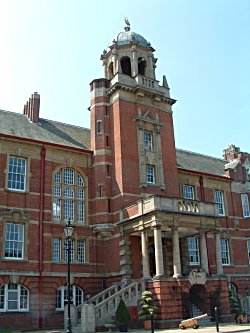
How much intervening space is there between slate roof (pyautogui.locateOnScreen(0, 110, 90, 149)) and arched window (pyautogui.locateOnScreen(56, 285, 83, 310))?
10914 millimetres

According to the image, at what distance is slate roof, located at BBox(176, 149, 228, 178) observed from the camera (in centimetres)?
4136

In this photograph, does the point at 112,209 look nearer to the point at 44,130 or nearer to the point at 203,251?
the point at 203,251

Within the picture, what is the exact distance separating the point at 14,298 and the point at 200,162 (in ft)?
81.2

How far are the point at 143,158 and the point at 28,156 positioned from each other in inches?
353

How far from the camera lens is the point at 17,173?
2973 centimetres

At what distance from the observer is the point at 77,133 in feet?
121

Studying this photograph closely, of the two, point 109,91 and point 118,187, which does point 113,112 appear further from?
point 118,187

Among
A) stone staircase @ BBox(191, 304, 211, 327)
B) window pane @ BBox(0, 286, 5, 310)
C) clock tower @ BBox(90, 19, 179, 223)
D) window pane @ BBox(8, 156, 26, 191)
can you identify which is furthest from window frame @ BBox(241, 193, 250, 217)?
window pane @ BBox(0, 286, 5, 310)

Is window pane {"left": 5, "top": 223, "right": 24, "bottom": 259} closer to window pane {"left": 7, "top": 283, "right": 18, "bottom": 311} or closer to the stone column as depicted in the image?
A: window pane {"left": 7, "top": 283, "right": 18, "bottom": 311}

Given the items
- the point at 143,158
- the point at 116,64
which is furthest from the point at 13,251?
the point at 116,64

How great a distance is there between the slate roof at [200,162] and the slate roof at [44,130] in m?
10.1

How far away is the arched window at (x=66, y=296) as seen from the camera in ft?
93.5

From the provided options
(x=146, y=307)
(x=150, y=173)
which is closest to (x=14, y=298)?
(x=146, y=307)

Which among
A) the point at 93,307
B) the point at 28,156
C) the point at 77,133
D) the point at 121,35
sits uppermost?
the point at 121,35
